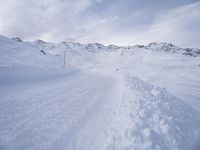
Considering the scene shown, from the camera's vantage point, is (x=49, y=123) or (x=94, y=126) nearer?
(x=49, y=123)

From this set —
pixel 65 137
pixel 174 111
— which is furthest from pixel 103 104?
pixel 65 137

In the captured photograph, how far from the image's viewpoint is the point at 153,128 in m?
6.07

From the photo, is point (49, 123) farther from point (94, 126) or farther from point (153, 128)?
point (153, 128)

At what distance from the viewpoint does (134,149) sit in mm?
4957

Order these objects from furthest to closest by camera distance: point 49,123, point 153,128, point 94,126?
point 94,126, point 49,123, point 153,128

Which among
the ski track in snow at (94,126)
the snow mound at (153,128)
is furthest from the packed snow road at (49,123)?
the snow mound at (153,128)

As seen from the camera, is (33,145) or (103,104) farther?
(103,104)

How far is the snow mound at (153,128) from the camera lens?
520cm

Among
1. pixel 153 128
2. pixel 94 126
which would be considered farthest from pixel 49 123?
pixel 153 128

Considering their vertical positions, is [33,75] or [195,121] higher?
[195,121]

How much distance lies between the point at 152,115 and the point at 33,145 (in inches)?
176

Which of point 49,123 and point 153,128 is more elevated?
point 153,128

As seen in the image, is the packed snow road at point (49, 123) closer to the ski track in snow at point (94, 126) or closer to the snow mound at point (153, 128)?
the ski track in snow at point (94, 126)

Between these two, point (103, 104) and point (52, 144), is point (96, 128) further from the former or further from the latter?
point (103, 104)
